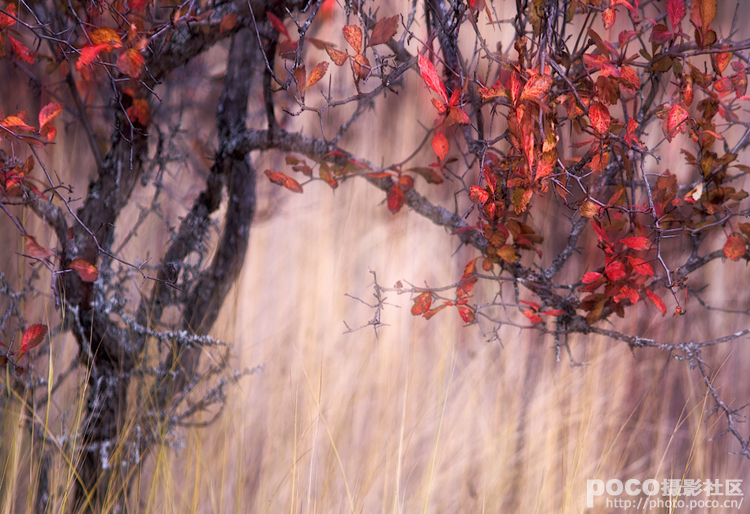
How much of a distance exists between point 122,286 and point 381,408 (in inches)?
26.0

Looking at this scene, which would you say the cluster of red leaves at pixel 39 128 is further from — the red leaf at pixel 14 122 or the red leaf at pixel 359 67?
the red leaf at pixel 359 67

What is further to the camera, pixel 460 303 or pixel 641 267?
pixel 460 303

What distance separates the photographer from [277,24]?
3.39 feet

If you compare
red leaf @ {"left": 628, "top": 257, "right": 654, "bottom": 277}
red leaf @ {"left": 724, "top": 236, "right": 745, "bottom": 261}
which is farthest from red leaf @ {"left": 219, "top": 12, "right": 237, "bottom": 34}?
red leaf @ {"left": 724, "top": 236, "right": 745, "bottom": 261}

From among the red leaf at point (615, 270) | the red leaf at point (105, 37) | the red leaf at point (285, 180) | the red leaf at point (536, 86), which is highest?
the red leaf at point (105, 37)

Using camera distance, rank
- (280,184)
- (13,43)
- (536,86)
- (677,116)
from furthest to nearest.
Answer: (280,184) < (13,43) < (677,116) < (536,86)

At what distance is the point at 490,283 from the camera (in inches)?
43.9

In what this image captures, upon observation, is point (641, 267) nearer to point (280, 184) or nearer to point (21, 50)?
point (280, 184)

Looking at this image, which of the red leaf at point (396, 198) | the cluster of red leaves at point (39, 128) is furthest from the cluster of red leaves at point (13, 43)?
the red leaf at point (396, 198)

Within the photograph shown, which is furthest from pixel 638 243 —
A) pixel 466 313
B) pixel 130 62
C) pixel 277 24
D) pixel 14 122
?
pixel 14 122

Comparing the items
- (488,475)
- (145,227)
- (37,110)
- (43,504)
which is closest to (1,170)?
(37,110)

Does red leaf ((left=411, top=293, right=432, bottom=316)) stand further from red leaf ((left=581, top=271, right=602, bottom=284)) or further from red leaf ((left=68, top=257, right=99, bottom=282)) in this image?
red leaf ((left=68, top=257, right=99, bottom=282))

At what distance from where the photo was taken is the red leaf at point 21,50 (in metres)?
0.98

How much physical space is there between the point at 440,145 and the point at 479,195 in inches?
7.1
